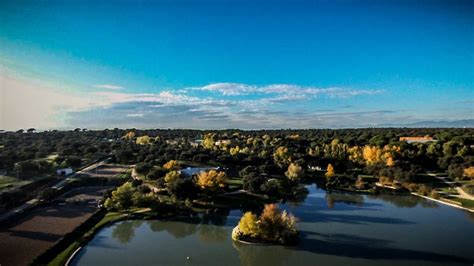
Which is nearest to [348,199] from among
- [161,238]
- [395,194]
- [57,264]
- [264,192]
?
[395,194]

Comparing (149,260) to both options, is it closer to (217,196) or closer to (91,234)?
(91,234)

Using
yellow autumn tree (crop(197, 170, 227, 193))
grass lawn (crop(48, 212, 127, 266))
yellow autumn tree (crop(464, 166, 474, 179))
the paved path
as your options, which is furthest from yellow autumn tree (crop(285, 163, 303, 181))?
grass lawn (crop(48, 212, 127, 266))

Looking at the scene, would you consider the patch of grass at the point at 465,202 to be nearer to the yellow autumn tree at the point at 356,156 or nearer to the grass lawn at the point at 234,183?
the yellow autumn tree at the point at 356,156

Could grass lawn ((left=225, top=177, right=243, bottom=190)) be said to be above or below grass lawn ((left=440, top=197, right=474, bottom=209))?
above

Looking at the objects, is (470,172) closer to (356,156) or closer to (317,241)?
(356,156)

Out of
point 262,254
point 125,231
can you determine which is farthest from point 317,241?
point 125,231

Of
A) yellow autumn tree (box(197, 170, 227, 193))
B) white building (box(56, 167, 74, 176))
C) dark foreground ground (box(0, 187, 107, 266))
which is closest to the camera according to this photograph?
dark foreground ground (box(0, 187, 107, 266))

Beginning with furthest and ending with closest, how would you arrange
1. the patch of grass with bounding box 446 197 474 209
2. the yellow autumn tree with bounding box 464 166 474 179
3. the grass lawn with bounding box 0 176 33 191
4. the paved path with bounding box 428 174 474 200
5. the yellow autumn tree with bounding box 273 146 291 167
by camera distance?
the yellow autumn tree with bounding box 273 146 291 167
the yellow autumn tree with bounding box 464 166 474 179
the paved path with bounding box 428 174 474 200
the grass lawn with bounding box 0 176 33 191
the patch of grass with bounding box 446 197 474 209

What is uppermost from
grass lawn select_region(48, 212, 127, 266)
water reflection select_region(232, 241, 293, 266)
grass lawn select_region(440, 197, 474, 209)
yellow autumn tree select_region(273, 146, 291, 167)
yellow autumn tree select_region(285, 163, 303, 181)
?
yellow autumn tree select_region(273, 146, 291, 167)

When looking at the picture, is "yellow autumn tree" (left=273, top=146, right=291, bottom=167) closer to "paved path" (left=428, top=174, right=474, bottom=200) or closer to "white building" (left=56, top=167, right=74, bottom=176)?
"paved path" (left=428, top=174, right=474, bottom=200)
